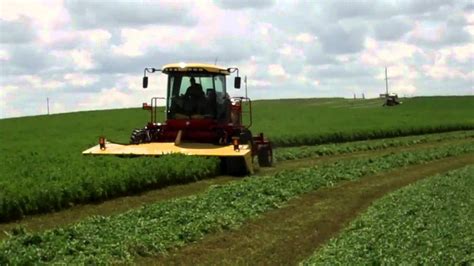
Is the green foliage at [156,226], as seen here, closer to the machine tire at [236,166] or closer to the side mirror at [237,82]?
the machine tire at [236,166]

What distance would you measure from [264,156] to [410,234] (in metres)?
13.7

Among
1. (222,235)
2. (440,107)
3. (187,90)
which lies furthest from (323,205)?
(440,107)

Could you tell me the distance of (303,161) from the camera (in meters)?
27.4

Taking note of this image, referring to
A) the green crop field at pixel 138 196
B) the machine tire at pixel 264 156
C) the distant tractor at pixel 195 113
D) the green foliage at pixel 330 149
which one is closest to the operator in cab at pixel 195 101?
the distant tractor at pixel 195 113

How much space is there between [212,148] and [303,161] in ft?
20.4

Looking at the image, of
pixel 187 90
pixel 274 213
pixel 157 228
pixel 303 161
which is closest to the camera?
pixel 157 228

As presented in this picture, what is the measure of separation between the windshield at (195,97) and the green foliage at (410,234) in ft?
27.7

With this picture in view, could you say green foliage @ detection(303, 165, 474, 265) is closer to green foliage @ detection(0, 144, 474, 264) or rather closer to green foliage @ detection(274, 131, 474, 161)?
green foliage @ detection(0, 144, 474, 264)

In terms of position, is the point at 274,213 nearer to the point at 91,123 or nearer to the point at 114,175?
the point at 114,175

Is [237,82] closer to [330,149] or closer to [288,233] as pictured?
[330,149]

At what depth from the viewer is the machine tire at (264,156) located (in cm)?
2497

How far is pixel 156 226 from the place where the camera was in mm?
12562

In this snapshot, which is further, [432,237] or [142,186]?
[142,186]

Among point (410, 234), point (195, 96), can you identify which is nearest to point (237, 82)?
point (195, 96)
